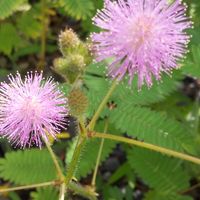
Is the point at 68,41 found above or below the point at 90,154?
above

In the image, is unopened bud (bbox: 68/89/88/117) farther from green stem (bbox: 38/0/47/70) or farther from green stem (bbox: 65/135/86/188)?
green stem (bbox: 38/0/47/70)

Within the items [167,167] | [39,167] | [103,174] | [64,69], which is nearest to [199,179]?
[167,167]

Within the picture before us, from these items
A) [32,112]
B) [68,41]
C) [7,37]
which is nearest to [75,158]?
[32,112]

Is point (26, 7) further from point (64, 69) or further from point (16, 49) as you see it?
point (64, 69)

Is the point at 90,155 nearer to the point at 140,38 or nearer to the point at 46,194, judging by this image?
the point at 46,194

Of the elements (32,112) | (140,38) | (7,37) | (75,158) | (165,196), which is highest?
(140,38)

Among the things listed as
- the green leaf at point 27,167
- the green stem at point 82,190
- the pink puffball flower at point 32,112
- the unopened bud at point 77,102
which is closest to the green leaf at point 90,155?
the green leaf at point 27,167

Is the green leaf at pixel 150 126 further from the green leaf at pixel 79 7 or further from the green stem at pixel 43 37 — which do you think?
the green stem at pixel 43 37
